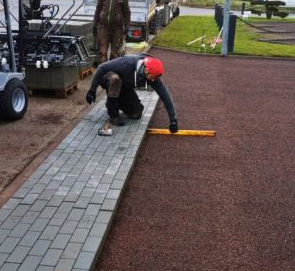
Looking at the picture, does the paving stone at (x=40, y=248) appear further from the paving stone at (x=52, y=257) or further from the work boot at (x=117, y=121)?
the work boot at (x=117, y=121)

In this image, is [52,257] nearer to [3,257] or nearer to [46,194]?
[3,257]

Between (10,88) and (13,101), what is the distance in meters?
0.22

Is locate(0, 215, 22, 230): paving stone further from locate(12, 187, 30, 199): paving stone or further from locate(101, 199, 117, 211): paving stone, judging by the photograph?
locate(101, 199, 117, 211): paving stone

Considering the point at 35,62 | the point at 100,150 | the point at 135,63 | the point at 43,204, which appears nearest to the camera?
the point at 43,204

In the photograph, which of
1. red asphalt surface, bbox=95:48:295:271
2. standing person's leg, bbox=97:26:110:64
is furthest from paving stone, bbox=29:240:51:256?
standing person's leg, bbox=97:26:110:64

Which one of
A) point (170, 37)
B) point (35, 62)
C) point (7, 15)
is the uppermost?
point (7, 15)

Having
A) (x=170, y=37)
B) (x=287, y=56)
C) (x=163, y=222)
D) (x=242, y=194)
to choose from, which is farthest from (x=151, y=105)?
(x=170, y=37)

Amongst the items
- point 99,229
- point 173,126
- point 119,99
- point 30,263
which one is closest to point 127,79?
point 119,99

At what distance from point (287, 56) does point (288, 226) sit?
11858 millimetres

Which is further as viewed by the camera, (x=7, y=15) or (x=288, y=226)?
(x=7, y=15)

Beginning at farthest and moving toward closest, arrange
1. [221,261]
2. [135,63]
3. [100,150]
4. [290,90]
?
[290,90], [135,63], [100,150], [221,261]

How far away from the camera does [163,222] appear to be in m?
4.87

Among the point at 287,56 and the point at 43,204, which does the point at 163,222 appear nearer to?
the point at 43,204

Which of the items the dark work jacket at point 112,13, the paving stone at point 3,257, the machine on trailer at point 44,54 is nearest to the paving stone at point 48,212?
the paving stone at point 3,257
